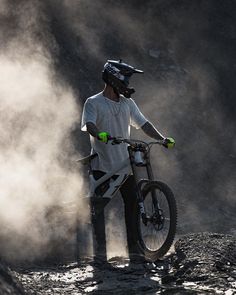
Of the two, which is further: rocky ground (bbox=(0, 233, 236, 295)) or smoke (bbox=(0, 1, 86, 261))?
smoke (bbox=(0, 1, 86, 261))

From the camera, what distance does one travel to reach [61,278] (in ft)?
19.0

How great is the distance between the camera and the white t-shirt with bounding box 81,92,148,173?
22.2ft

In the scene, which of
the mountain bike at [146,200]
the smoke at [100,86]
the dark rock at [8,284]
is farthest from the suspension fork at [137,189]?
the dark rock at [8,284]

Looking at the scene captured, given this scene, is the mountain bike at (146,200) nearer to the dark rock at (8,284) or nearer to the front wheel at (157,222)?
the front wheel at (157,222)

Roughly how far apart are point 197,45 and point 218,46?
2.10ft

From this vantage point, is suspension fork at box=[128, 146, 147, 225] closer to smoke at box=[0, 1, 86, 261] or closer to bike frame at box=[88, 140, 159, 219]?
bike frame at box=[88, 140, 159, 219]

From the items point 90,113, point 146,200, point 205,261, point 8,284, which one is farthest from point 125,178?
point 8,284

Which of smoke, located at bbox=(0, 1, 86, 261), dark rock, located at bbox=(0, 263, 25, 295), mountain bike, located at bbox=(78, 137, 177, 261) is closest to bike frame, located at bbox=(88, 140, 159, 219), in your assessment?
mountain bike, located at bbox=(78, 137, 177, 261)

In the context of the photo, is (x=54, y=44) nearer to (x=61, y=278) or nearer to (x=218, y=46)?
(x=218, y=46)

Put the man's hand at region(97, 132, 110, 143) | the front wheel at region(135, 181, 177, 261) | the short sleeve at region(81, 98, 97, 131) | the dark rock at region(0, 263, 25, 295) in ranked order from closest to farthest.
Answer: the dark rock at region(0, 263, 25, 295) < the front wheel at region(135, 181, 177, 261) < the man's hand at region(97, 132, 110, 143) < the short sleeve at region(81, 98, 97, 131)

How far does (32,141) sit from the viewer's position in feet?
37.8

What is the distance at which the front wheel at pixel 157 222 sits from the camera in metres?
6.13

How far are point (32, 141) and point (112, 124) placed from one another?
4.97 meters

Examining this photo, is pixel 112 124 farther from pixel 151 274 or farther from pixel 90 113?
pixel 151 274
